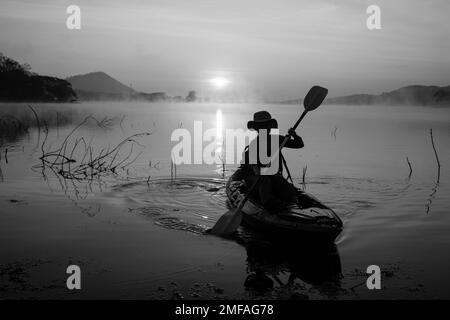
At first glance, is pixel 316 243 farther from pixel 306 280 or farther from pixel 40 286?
pixel 40 286

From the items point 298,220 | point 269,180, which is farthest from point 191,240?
point 298,220

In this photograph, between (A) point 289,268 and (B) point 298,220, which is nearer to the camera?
(A) point 289,268

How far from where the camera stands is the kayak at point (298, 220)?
8.15 m

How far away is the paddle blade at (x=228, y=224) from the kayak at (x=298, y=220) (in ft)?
1.14

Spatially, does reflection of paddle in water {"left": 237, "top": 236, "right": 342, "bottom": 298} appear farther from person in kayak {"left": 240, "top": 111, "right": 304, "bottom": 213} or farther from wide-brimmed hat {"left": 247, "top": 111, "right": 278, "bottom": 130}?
wide-brimmed hat {"left": 247, "top": 111, "right": 278, "bottom": 130}

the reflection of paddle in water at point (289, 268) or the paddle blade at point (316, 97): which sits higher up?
the paddle blade at point (316, 97)

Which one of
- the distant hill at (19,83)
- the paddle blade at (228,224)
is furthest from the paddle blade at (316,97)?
the distant hill at (19,83)

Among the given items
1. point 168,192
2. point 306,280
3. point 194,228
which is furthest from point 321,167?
point 306,280

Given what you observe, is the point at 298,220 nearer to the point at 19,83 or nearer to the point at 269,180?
the point at 269,180

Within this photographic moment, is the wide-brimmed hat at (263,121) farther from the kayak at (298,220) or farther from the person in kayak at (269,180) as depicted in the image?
the kayak at (298,220)

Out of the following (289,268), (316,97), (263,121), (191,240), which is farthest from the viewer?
(316,97)

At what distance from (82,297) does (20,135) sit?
79.2 feet

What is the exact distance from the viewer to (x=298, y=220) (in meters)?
8.27

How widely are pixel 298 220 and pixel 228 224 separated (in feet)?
4.97
